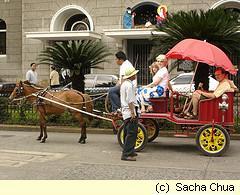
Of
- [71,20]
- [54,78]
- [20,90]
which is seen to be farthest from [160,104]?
[71,20]

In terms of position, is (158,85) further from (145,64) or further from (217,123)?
(145,64)

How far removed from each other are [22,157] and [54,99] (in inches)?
94.7

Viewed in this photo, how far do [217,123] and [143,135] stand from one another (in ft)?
5.34

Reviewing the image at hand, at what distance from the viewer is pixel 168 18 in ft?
44.2

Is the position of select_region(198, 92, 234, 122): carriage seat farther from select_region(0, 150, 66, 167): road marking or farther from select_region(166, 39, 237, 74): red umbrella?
select_region(0, 150, 66, 167): road marking

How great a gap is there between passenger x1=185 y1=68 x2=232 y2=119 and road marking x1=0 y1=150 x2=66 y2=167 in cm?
306

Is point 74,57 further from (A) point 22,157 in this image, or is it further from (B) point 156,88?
(A) point 22,157

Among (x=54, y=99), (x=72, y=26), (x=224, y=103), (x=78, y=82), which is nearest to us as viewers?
(x=224, y=103)

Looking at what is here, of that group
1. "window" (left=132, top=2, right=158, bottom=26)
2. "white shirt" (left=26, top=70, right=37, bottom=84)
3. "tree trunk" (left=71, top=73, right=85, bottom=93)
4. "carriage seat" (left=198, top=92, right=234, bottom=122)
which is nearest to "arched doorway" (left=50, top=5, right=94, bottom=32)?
"window" (left=132, top=2, right=158, bottom=26)

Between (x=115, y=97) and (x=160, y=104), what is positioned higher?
(x=115, y=97)

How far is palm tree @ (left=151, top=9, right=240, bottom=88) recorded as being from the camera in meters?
12.7

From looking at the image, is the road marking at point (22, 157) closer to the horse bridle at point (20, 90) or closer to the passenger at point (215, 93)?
the horse bridle at point (20, 90)

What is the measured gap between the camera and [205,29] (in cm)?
1269

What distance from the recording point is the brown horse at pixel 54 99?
11594 mm
